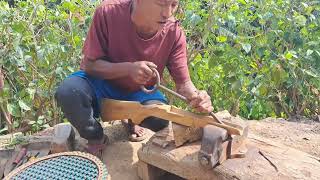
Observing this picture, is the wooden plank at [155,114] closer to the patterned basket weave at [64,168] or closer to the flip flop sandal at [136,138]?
the flip flop sandal at [136,138]

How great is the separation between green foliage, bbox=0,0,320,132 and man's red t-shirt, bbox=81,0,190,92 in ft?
2.42

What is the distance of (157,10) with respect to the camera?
215 cm

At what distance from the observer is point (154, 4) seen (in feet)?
7.02

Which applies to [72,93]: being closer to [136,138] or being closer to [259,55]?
[136,138]

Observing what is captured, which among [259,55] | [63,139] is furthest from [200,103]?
[259,55]

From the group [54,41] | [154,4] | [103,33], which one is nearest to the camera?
[154,4]

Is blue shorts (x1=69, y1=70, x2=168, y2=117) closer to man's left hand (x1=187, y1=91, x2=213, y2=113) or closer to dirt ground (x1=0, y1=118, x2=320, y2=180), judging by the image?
dirt ground (x1=0, y1=118, x2=320, y2=180)

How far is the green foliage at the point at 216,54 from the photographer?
3076 millimetres

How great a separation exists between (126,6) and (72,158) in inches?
38.5

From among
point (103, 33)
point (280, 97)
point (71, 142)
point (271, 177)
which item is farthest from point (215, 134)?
point (280, 97)

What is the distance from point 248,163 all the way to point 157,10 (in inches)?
35.2

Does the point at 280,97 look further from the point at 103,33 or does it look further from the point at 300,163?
the point at 103,33

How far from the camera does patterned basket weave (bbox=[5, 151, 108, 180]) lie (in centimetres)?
164

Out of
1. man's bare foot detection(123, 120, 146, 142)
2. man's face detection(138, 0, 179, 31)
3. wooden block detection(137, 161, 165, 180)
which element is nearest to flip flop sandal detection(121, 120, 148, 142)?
man's bare foot detection(123, 120, 146, 142)
